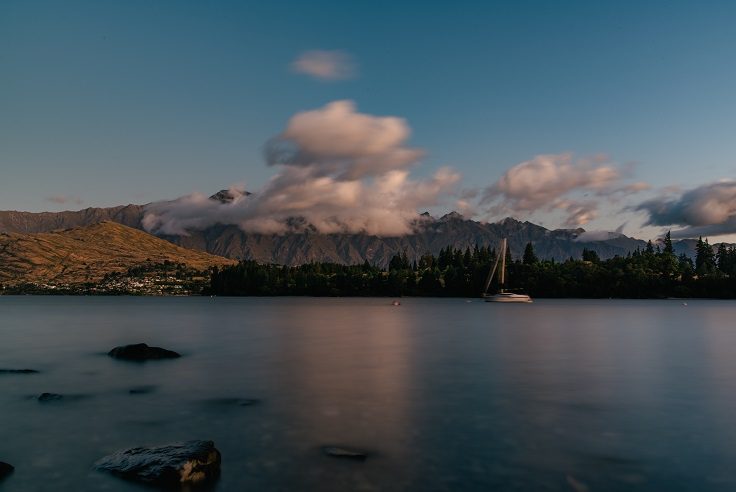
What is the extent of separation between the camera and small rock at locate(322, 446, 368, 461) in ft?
82.9

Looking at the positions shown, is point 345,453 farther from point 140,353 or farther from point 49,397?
point 140,353

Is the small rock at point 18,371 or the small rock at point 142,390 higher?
the small rock at point 142,390

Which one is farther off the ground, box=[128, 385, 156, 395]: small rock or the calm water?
the calm water

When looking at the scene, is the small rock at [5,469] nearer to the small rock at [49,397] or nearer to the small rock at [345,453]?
the small rock at [345,453]

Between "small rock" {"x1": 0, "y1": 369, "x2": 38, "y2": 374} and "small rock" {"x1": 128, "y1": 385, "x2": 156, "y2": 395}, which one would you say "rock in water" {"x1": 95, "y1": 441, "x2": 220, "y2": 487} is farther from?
"small rock" {"x1": 0, "y1": 369, "x2": 38, "y2": 374}

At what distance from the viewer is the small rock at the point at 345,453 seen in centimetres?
A: 2528

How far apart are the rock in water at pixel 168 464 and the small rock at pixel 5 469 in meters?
3.30

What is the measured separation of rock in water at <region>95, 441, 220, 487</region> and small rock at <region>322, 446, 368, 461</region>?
16.8 ft

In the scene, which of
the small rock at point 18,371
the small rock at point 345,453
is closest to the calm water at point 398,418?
the small rock at point 345,453

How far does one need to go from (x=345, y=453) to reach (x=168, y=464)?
25.7 feet

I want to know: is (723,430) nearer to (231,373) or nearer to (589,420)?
(589,420)

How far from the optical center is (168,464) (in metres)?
21.9

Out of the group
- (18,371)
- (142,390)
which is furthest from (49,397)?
(18,371)

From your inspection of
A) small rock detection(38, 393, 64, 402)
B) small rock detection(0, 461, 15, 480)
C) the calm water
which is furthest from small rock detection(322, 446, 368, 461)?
small rock detection(38, 393, 64, 402)
